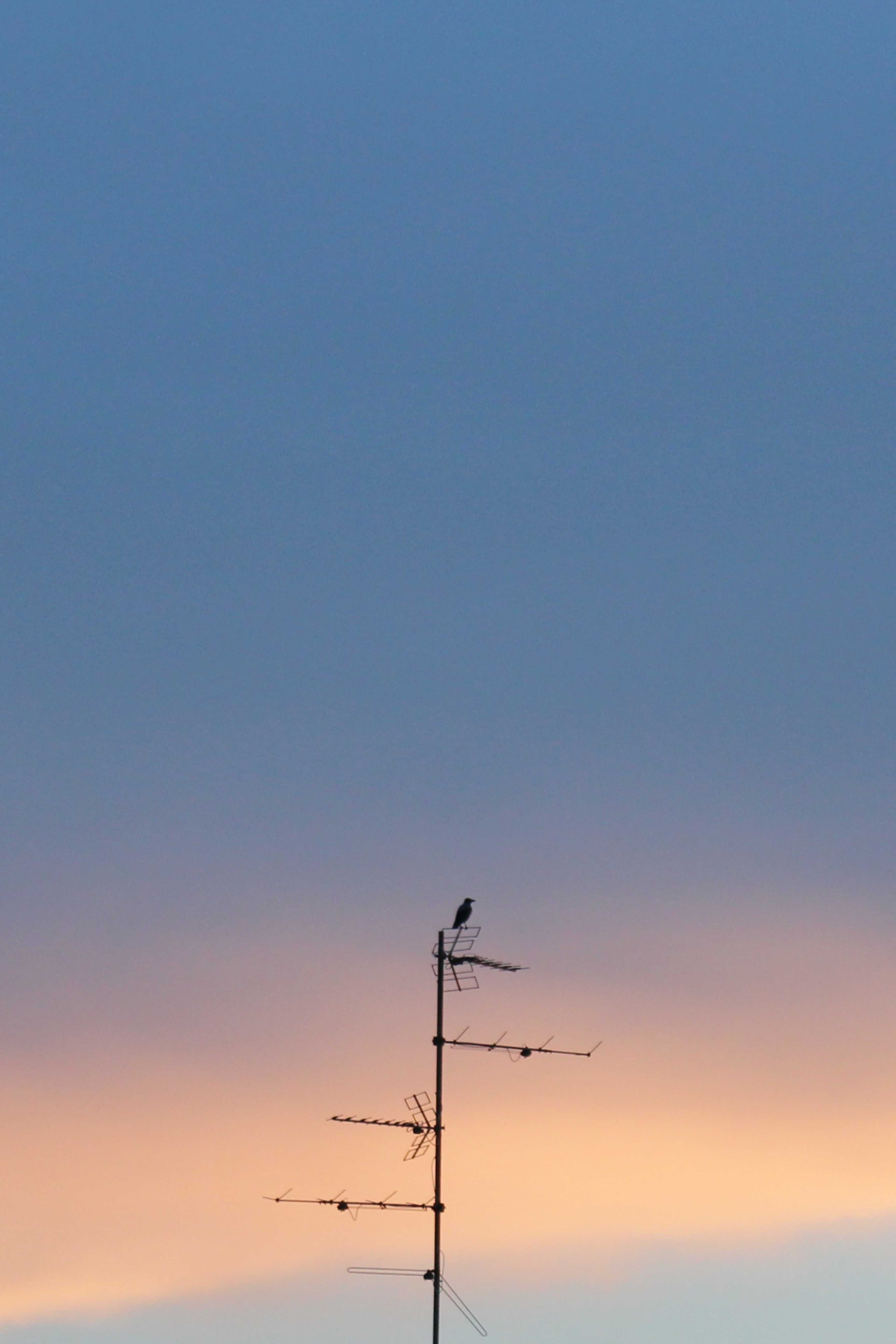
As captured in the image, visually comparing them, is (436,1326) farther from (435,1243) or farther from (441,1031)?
(441,1031)

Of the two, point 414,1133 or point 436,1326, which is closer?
point 436,1326

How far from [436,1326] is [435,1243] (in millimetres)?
2061

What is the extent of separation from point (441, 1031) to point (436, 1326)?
6487 millimetres

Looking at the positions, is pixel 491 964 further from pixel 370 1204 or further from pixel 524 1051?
pixel 370 1204

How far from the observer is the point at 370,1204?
49562 mm

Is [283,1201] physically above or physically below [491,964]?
below

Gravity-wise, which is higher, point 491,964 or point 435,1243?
point 491,964

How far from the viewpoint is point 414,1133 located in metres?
50.3

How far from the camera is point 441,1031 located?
1986 inches

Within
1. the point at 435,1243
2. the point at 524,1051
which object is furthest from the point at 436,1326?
the point at 524,1051

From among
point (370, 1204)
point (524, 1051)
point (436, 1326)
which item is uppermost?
point (524, 1051)

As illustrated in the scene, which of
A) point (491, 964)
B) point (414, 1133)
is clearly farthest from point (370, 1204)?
point (491, 964)

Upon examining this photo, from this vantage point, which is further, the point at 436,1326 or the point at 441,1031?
the point at 441,1031

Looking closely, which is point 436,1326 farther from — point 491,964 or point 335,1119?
point 491,964
